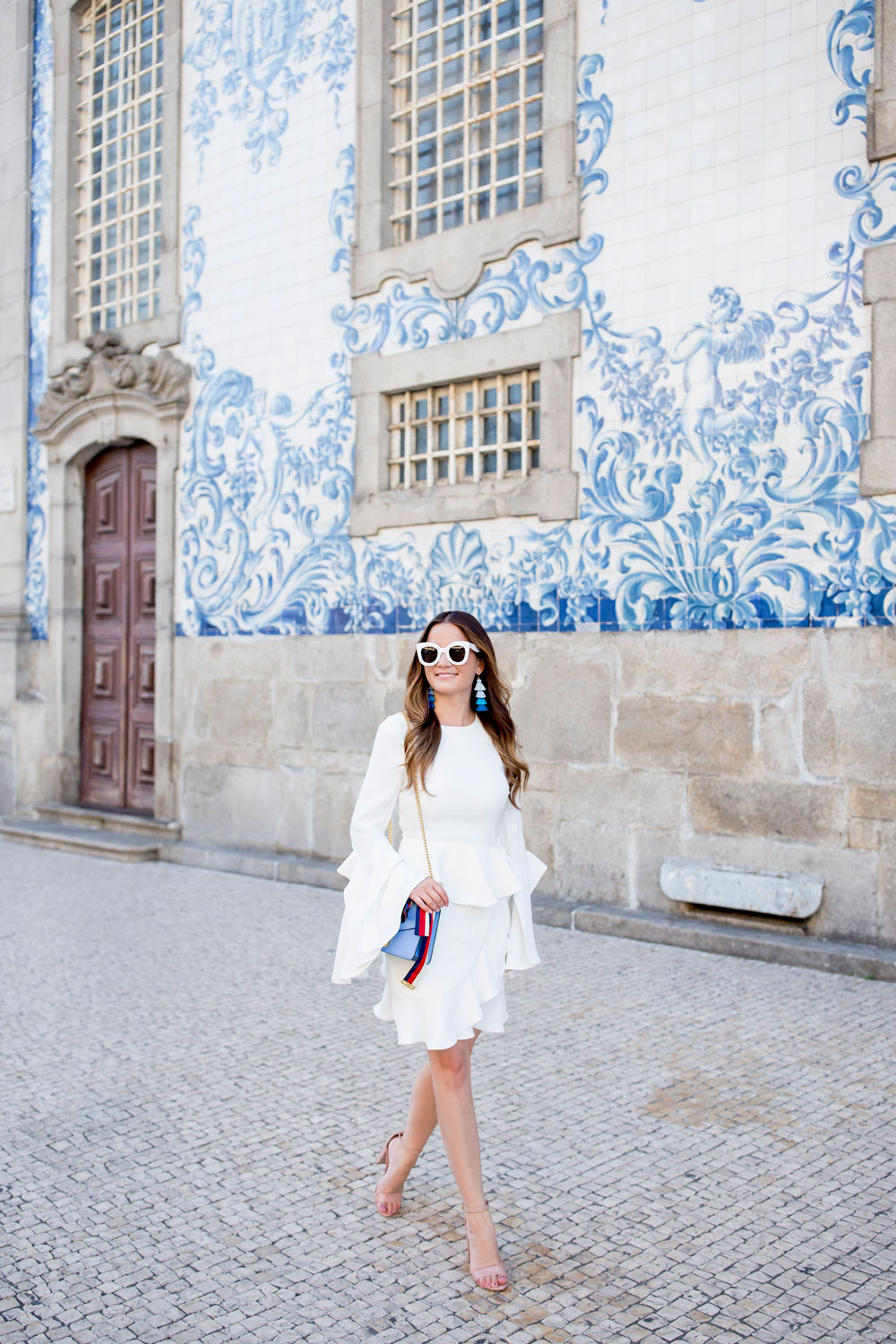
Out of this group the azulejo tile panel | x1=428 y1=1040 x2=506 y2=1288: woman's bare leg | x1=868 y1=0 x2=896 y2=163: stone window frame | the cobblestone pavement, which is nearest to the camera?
the cobblestone pavement

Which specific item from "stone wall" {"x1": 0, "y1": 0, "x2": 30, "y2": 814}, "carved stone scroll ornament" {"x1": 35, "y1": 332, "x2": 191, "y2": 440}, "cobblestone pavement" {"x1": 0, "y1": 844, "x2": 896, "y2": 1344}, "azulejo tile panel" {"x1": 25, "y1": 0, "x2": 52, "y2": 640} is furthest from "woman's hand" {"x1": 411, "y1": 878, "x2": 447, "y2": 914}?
"stone wall" {"x1": 0, "y1": 0, "x2": 30, "y2": 814}

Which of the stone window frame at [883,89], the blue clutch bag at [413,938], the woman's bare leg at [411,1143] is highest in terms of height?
the stone window frame at [883,89]

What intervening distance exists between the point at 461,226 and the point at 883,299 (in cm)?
272

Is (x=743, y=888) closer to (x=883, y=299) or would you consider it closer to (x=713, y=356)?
(x=713, y=356)

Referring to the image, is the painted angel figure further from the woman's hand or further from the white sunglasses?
the woman's hand

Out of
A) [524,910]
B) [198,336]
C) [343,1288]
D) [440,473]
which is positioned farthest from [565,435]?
[343,1288]

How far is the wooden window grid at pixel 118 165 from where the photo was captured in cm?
926

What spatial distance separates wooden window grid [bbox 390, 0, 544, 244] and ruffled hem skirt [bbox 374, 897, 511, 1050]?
5.21 meters

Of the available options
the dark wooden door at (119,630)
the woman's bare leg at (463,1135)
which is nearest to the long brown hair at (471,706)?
the woman's bare leg at (463,1135)

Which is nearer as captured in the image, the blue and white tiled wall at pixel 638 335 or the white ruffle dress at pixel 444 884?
the white ruffle dress at pixel 444 884

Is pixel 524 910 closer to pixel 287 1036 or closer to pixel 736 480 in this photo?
pixel 287 1036

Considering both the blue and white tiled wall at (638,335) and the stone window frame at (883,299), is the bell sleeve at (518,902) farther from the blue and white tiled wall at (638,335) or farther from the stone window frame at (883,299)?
the stone window frame at (883,299)

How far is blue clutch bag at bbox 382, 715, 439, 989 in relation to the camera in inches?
104

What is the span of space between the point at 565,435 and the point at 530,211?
1.30 meters
